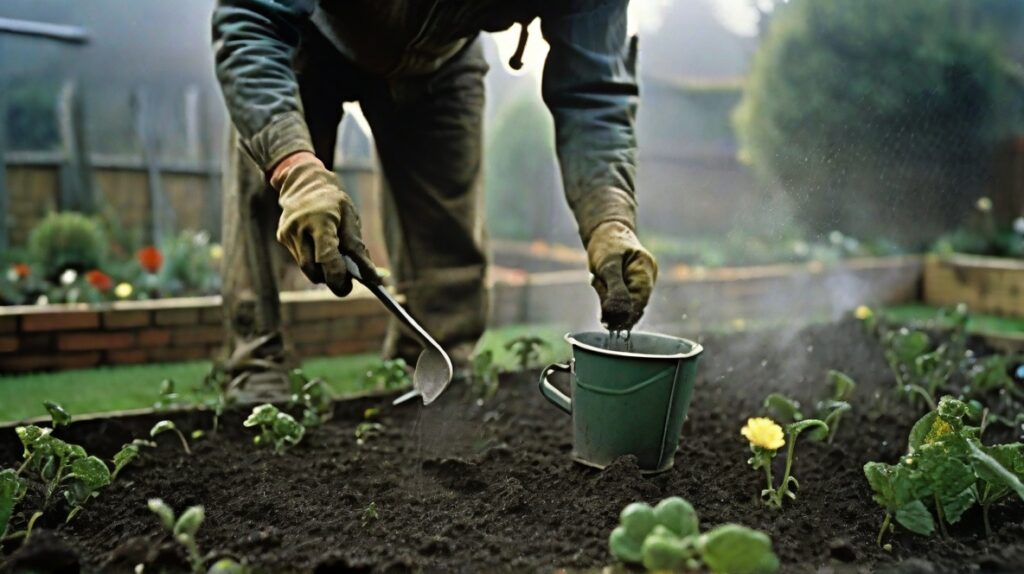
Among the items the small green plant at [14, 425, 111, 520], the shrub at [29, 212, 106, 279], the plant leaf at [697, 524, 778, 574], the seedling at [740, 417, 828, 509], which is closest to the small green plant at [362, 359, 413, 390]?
the small green plant at [14, 425, 111, 520]

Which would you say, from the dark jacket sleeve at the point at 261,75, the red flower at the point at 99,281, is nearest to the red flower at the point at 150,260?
the red flower at the point at 99,281

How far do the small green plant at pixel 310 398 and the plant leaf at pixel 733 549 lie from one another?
5.40 ft

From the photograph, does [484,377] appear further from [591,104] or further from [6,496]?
[6,496]

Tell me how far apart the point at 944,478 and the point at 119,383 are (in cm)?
293

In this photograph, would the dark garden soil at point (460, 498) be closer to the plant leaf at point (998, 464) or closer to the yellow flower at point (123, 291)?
the plant leaf at point (998, 464)

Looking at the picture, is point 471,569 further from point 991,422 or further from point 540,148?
point 540,148

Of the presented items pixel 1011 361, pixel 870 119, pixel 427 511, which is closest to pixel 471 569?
pixel 427 511

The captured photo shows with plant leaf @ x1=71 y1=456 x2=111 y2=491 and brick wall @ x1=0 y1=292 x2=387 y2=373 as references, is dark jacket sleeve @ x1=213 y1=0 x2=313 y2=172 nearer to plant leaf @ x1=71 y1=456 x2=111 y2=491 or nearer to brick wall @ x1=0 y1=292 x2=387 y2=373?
plant leaf @ x1=71 y1=456 x2=111 y2=491

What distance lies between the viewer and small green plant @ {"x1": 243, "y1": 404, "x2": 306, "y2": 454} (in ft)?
7.51

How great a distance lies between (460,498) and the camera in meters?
2.06

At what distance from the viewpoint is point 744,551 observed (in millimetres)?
1233

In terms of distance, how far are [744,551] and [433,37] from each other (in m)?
1.67

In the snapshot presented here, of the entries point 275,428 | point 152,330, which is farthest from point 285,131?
point 152,330

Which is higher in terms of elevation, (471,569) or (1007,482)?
(1007,482)
